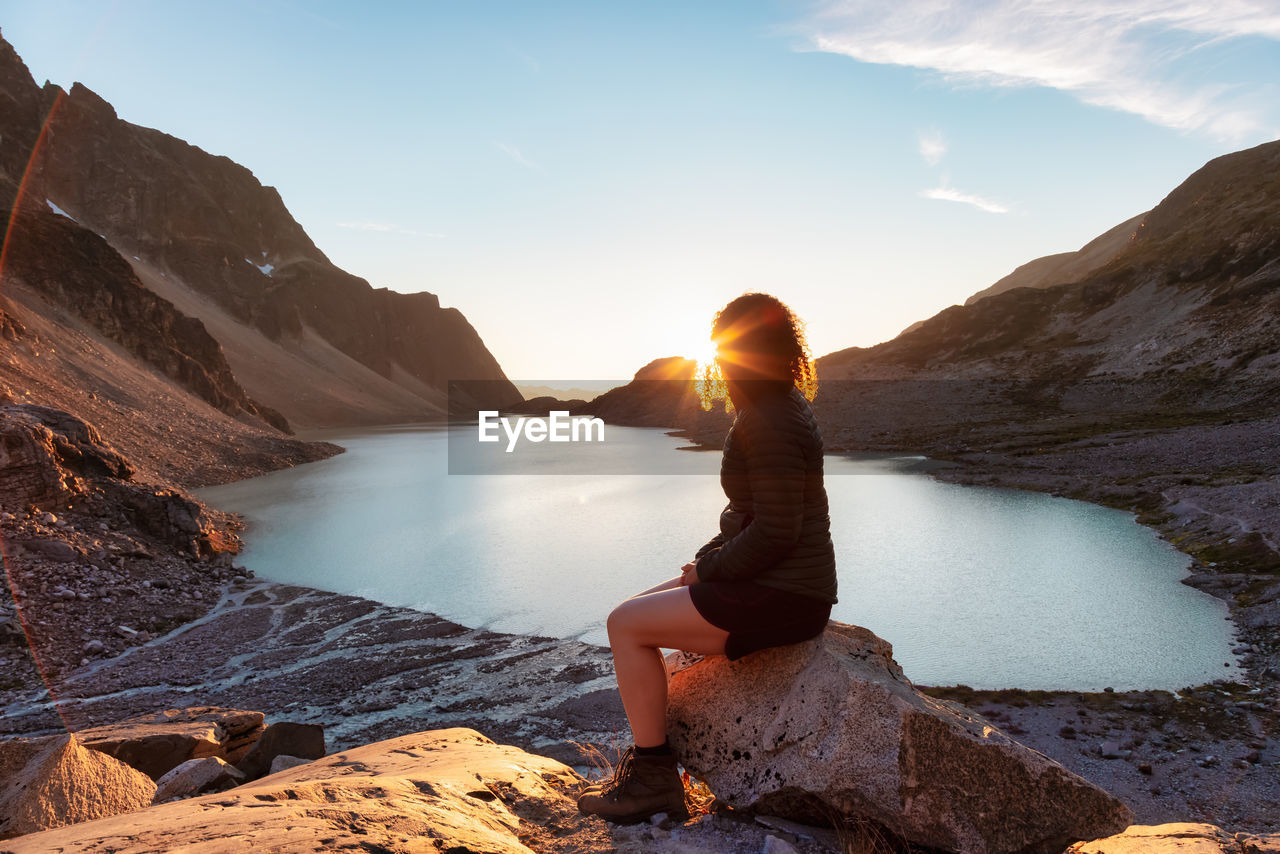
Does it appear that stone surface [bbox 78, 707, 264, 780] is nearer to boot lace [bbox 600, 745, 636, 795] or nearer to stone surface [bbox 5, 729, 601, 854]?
stone surface [bbox 5, 729, 601, 854]

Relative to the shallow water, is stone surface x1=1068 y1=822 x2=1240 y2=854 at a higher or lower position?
higher

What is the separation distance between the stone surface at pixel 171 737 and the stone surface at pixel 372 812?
273 cm

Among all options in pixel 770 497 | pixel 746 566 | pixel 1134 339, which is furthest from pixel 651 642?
pixel 1134 339

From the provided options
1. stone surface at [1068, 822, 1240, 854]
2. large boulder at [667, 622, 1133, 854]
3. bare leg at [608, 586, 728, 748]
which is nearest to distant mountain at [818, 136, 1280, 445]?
stone surface at [1068, 822, 1240, 854]

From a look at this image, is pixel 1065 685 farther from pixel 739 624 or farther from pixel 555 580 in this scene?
pixel 555 580

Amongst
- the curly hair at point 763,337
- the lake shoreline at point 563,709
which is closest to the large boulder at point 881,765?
the curly hair at point 763,337

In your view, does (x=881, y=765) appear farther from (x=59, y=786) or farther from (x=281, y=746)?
(x=281, y=746)

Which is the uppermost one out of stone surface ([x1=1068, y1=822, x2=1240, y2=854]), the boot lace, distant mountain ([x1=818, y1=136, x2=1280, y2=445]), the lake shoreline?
distant mountain ([x1=818, y1=136, x2=1280, y2=445])

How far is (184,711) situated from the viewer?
8578 millimetres

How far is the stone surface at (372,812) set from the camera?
2861mm

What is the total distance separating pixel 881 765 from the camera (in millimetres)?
3871

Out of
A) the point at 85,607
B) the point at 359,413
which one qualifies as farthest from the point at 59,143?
the point at 85,607

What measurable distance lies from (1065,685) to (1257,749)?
9.80 ft

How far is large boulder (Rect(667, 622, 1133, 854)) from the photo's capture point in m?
3.78
